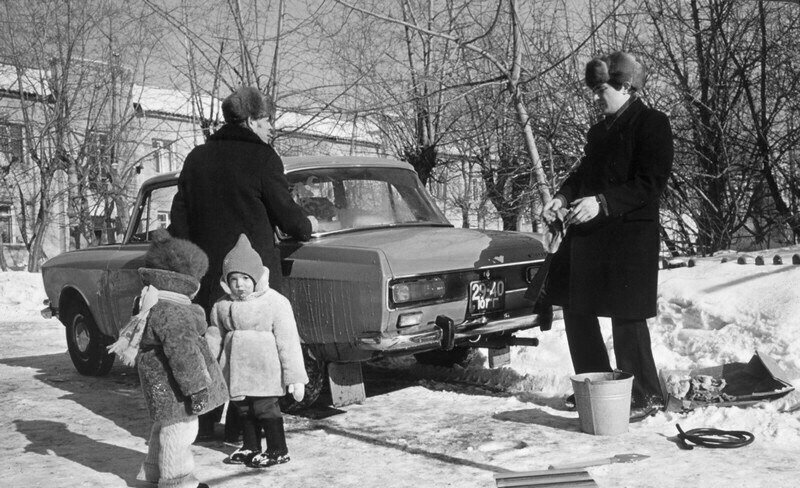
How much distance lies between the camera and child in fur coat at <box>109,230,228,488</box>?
3.81 m

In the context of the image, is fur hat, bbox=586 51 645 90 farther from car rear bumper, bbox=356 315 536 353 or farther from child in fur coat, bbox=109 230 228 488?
child in fur coat, bbox=109 230 228 488

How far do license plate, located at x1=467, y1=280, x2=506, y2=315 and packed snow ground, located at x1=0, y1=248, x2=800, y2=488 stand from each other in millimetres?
628

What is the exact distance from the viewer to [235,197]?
468 cm

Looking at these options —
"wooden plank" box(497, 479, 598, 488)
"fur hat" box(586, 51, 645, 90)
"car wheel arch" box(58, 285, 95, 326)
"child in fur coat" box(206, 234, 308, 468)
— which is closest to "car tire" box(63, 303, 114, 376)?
"car wheel arch" box(58, 285, 95, 326)

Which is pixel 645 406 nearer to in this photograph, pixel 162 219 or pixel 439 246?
pixel 439 246

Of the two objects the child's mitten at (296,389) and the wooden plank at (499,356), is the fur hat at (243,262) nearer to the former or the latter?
the child's mitten at (296,389)

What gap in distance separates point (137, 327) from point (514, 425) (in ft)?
7.39

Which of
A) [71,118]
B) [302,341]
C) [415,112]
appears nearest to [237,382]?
[302,341]

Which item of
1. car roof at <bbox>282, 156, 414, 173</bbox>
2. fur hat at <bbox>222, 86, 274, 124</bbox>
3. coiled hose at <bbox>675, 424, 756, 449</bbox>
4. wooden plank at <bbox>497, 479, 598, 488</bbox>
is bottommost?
coiled hose at <bbox>675, 424, 756, 449</bbox>

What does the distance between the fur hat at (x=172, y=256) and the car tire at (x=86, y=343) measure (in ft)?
11.2

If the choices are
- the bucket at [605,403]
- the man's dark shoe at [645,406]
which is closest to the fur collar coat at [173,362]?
the bucket at [605,403]

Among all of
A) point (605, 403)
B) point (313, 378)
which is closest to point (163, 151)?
point (313, 378)

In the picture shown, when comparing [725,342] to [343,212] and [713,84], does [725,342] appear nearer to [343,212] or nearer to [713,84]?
[343,212]

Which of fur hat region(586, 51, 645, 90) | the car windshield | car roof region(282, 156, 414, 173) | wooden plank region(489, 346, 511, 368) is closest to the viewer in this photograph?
fur hat region(586, 51, 645, 90)
